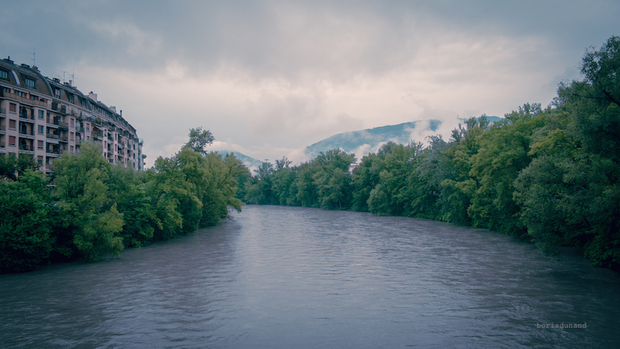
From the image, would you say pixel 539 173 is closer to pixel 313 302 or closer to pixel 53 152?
pixel 313 302

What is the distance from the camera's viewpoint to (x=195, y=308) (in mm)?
15344

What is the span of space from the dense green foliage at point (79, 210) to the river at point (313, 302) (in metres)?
1.31

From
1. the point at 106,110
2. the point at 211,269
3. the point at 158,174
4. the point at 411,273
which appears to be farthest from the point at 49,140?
the point at 411,273

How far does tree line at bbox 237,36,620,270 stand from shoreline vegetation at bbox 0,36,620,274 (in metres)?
0.08

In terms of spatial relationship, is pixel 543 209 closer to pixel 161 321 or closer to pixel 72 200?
pixel 161 321

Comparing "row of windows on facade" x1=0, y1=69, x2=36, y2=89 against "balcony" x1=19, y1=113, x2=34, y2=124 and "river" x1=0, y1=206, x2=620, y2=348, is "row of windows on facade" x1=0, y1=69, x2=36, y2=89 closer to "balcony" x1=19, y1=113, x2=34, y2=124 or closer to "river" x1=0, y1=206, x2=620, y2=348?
"balcony" x1=19, y1=113, x2=34, y2=124

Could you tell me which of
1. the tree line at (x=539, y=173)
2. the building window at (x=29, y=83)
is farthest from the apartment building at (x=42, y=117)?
the tree line at (x=539, y=173)

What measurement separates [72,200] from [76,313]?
10968 millimetres

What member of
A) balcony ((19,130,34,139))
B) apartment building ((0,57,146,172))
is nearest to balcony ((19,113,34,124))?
apartment building ((0,57,146,172))

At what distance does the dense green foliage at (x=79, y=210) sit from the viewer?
2067cm

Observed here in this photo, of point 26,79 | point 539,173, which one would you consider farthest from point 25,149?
point 539,173

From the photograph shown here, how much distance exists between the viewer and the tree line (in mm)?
18328

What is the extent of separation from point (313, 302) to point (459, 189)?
4014 centimetres

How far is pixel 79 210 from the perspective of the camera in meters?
23.5
